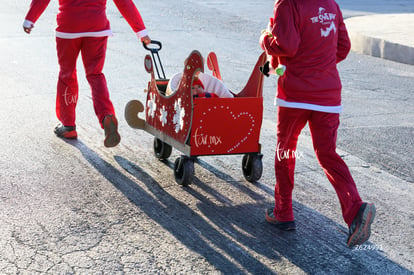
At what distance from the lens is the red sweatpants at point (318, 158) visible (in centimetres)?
Result: 439

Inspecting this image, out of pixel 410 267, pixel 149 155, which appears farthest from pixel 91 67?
pixel 410 267

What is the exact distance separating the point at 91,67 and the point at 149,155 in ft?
3.30

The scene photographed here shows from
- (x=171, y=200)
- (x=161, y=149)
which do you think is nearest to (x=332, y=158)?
(x=171, y=200)

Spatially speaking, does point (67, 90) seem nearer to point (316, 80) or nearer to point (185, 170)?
point (185, 170)

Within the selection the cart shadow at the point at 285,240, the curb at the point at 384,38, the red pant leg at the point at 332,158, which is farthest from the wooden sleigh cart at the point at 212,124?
the curb at the point at 384,38

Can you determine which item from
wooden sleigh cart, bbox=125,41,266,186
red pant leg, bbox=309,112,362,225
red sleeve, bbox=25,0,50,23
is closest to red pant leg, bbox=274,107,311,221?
red pant leg, bbox=309,112,362,225

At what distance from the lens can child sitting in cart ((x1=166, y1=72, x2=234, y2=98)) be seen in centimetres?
582

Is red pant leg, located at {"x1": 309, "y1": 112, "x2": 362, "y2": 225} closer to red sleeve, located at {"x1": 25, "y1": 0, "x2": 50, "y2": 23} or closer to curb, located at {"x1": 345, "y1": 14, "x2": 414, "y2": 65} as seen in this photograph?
red sleeve, located at {"x1": 25, "y1": 0, "x2": 50, "y2": 23}

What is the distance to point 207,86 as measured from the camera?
5.89 m

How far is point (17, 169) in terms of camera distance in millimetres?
5832

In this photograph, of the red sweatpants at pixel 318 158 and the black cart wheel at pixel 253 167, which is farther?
the black cart wheel at pixel 253 167

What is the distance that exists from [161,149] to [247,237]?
1.81 m

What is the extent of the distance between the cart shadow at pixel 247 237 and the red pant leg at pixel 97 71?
1122 mm

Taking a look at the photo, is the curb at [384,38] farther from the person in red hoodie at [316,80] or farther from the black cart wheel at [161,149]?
the person in red hoodie at [316,80]
